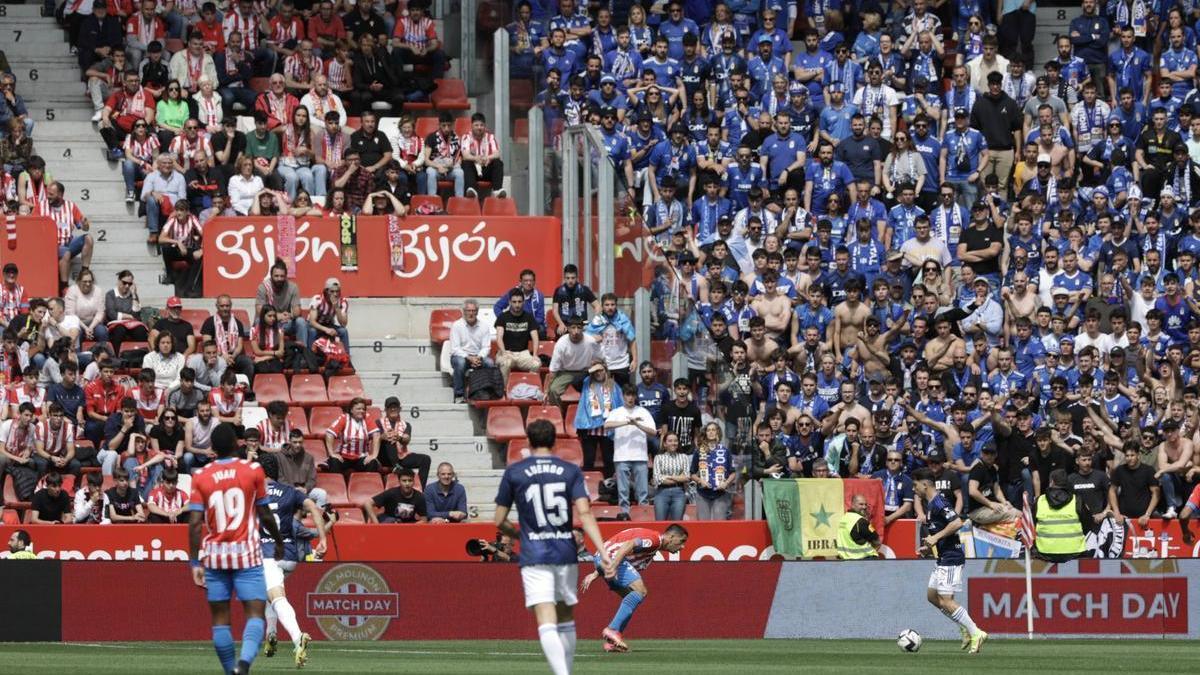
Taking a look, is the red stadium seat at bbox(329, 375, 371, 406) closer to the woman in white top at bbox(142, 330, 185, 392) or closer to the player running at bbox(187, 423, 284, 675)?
the woman in white top at bbox(142, 330, 185, 392)

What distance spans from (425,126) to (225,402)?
6.89m

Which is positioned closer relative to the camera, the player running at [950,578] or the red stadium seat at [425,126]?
the player running at [950,578]

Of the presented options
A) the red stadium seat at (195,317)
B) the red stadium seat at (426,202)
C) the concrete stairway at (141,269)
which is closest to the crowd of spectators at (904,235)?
the concrete stairway at (141,269)

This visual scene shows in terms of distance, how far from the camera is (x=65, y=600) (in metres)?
22.5

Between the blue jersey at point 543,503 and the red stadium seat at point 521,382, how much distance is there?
13.7 meters

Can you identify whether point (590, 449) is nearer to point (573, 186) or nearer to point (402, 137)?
point (573, 186)

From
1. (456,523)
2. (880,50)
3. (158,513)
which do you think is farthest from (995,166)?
(158,513)

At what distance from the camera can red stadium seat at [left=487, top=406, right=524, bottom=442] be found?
2759 centimetres

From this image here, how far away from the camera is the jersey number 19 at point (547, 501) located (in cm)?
1405

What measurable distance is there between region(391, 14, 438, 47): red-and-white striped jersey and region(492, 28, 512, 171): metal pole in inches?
45.2

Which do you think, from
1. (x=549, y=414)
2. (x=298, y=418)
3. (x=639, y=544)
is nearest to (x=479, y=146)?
(x=549, y=414)

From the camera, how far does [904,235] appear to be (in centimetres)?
2972

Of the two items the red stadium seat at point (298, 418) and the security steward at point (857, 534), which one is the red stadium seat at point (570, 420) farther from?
the security steward at point (857, 534)

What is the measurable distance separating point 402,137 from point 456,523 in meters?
7.26
